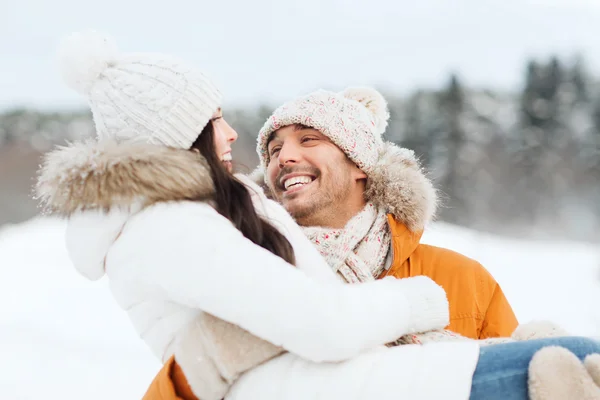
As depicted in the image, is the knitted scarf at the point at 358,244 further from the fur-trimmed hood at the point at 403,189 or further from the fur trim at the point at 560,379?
the fur trim at the point at 560,379

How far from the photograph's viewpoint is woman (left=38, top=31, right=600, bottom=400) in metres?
1.21

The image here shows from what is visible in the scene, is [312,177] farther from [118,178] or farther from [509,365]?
[509,365]

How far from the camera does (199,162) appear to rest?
57.4 inches

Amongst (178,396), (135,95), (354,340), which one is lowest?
(178,396)

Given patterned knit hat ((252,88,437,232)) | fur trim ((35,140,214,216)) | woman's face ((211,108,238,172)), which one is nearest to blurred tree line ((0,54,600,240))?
patterned knit hat ((252,88,437,232))

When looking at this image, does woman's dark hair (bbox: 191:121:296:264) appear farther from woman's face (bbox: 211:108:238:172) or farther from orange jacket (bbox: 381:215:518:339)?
orange jacket (bbox: 381:215:518:339)

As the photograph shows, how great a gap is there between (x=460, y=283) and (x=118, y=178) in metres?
1.43

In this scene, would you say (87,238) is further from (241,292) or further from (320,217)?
(320,217)

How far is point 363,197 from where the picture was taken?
241cm

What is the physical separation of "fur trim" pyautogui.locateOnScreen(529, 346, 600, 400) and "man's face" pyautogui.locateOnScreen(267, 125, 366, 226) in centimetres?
120

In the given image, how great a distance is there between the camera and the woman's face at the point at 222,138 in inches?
63.6

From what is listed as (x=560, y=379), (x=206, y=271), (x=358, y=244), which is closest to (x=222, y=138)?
(x=206, y=271)

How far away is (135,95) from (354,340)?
81 centimetres

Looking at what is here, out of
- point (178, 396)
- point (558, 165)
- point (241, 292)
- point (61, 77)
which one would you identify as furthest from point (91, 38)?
point (558, 165)
